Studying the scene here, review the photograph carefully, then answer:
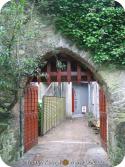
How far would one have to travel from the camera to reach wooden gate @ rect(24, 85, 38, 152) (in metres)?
8.94

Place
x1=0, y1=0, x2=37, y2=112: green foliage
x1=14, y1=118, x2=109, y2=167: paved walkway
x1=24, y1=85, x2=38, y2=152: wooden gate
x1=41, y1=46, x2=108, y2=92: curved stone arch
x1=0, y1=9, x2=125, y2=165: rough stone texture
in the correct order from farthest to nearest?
x1=24, y1=85, x2=38, y2=152: wooden gate, x1=14, y1=118, x2=109, y2=167: paved walkway, x1=41, y1=46, x2=108, y2=92: curved stone arch, x1=0, y1=9, x2=125, y2=165: rough stone texture, x1=0, y1=0, x2=37, y2=112: green foliage

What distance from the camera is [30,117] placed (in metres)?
9.58

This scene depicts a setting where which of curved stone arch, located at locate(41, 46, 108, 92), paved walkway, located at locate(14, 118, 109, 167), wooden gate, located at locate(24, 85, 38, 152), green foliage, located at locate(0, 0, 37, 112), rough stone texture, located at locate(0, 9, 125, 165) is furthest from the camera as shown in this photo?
wooden gate, located at locate(24, 85, 38, 152)

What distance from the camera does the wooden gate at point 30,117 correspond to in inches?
352

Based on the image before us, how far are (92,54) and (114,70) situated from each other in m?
0.55

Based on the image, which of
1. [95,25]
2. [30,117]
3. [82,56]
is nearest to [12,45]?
[82,56]

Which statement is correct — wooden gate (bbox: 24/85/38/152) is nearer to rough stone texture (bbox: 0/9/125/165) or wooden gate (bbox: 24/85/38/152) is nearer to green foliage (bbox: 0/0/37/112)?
rough stone texture (bbox: 0/9/125/165)

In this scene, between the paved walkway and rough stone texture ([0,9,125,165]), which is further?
the paved walkway

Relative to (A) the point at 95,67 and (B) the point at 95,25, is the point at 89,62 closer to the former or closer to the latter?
(A) the point at 95,67

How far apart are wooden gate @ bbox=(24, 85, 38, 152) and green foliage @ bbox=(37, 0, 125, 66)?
2.03m

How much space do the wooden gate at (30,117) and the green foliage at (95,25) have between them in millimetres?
2029

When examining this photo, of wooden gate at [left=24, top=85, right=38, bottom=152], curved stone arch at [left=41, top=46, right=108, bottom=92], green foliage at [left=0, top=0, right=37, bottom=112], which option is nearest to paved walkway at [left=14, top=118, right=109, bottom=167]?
wooden gate at [left=24, top=85, right=38, bottom=152]

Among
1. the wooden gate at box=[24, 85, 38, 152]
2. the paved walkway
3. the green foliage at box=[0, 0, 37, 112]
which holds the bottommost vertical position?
the paved walkway

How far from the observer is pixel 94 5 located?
7.37 metres
